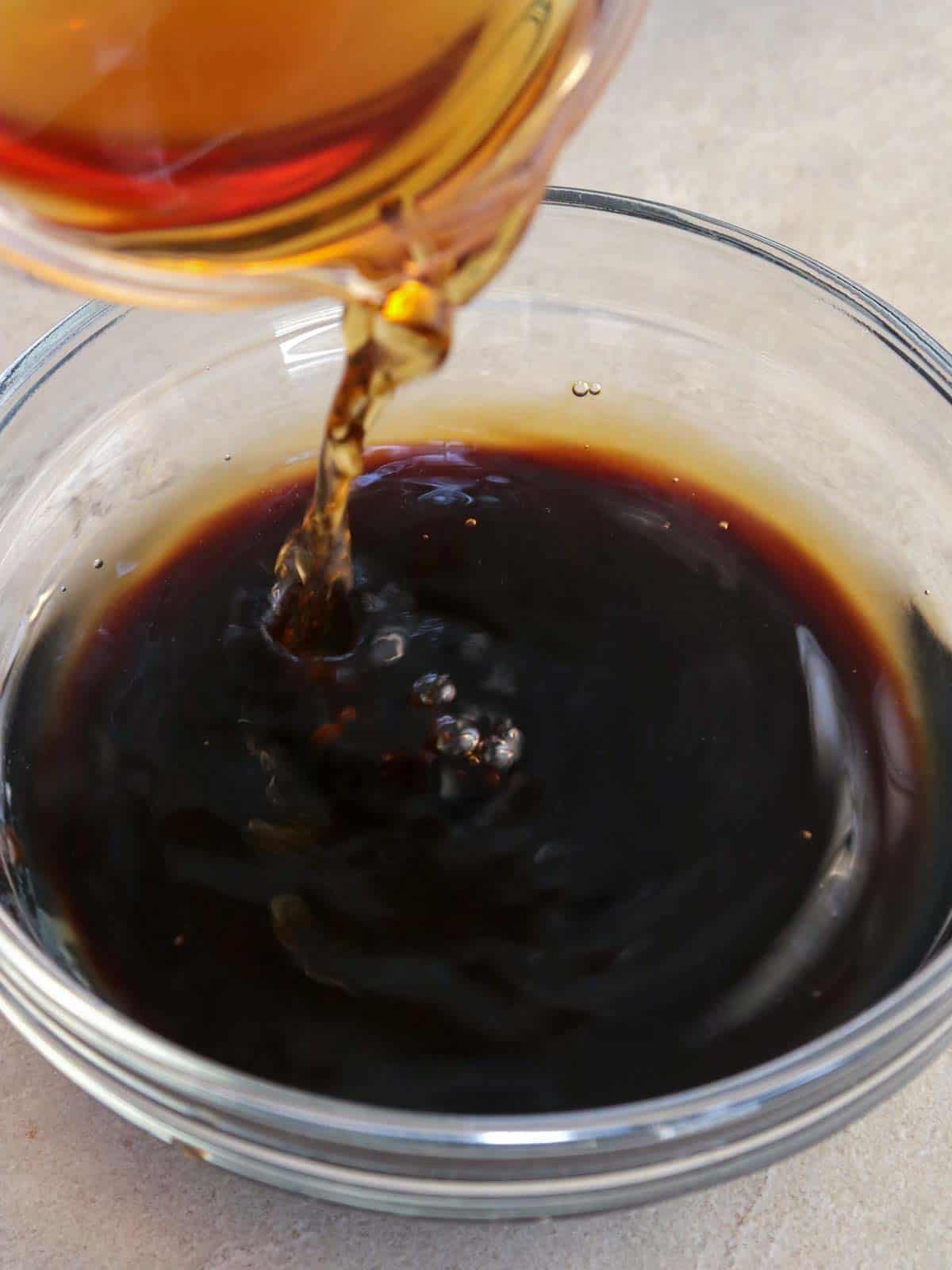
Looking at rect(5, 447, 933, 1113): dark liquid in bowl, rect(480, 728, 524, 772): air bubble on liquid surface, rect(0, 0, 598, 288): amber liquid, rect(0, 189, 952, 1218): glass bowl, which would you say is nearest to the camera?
rect(0, 0, 598, 288): amber liquid

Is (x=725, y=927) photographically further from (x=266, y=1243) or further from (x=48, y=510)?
(x=48, y=510)

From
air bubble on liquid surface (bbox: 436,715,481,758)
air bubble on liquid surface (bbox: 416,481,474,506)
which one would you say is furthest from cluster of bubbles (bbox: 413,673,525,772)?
air bubble on liquid surface (bbox: 416,481,474,506)

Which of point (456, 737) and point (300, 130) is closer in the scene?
point (300, 130)

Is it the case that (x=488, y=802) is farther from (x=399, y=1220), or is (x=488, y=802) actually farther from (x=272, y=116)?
(x=272, y=116)

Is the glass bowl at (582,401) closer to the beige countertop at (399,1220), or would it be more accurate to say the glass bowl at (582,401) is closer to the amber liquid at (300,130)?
the beige countertop at (399,1220)

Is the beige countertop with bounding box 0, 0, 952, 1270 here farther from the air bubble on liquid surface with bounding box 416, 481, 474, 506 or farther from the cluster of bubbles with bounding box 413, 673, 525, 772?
the air bubble on liquid surface with bounding box 416, 481, 474, 506

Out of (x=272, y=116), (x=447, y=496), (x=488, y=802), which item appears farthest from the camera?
(x=447, y=496)

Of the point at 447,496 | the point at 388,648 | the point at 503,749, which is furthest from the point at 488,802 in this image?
Result: the point at 447,496

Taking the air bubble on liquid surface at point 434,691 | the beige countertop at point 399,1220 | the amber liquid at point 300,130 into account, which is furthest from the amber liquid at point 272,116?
the beige countertop at point 399,1220
